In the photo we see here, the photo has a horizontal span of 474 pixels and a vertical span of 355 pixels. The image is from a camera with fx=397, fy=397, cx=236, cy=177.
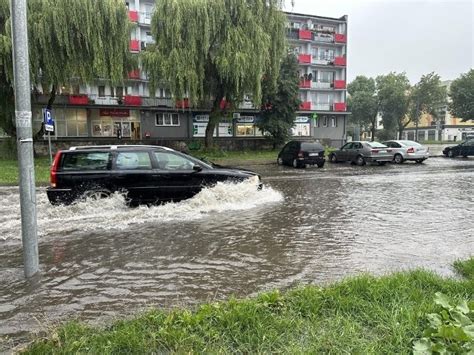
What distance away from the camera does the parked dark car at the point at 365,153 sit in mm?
24109

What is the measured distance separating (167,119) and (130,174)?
31942mm

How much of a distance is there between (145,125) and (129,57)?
46.0ft

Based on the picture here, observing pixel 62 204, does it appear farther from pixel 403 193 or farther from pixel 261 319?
pixel 403 193

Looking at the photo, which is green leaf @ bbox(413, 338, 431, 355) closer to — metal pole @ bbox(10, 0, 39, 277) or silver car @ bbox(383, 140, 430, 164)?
metal pole @ bbox(10, 0, 39, 277)

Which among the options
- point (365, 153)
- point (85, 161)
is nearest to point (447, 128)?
point (365, 153)

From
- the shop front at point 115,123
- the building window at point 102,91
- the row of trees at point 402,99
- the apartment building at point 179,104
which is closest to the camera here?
the apartment building at point 179,104

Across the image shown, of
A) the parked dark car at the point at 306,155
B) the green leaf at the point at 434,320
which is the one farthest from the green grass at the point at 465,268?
the parked dark car at the point at 306,155

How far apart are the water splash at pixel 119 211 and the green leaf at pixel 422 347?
6.05m

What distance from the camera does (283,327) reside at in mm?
3412

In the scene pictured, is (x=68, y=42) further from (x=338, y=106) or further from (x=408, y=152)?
(x=338, y=106)

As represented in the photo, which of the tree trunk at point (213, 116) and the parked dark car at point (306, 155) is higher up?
the tree trunk at point (213, 116)

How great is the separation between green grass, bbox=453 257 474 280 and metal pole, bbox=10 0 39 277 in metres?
5.28

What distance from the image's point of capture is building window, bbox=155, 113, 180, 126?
4003 centimetres

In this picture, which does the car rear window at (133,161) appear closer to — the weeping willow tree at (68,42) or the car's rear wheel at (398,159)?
the weeping willow tree at (68,42)
